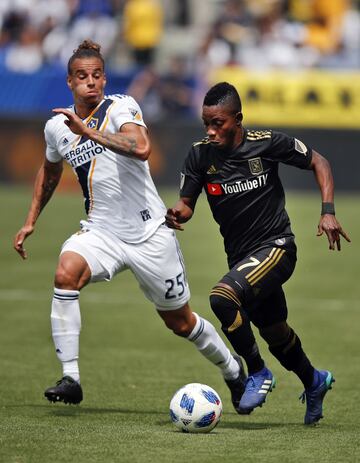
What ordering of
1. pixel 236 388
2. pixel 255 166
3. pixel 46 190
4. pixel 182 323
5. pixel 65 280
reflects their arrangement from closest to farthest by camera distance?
pixel 255 166
pixel 65 280
pixel 182 323
pixel 236 388
pixel 46 190

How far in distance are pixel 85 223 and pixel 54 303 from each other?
70 cm

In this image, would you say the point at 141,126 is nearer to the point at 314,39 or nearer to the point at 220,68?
the point at 220,68

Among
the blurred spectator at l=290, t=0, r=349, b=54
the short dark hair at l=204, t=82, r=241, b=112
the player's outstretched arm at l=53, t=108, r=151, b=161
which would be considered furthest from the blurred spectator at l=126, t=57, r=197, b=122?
the short dark hair at l=204, t=82, r=241, b=112

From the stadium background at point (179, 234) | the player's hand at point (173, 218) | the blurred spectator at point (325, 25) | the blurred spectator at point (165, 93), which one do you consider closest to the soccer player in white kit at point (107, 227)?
the player's hand at point (173, 218)

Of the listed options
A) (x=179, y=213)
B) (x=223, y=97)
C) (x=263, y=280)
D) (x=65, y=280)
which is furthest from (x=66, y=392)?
(x=223, y=97)

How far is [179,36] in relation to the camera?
2962 centimetres

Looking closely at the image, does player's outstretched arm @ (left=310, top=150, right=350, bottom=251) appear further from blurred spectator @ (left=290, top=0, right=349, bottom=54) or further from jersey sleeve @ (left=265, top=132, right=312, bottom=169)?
blurred spectator @ (left=290, top=0, right=349, bottom=54)

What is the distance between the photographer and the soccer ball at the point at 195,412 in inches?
303

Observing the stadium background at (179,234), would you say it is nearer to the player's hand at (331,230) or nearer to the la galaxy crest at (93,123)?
the player's hand at (331,230)

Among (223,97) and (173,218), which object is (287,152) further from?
(173,218)

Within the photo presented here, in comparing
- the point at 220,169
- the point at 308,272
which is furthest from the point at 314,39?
the point at 220,169

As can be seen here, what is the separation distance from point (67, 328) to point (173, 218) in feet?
3.72

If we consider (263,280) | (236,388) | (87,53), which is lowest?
(236,388)

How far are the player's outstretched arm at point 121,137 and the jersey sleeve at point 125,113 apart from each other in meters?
0.06
